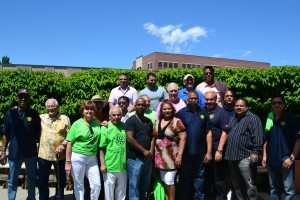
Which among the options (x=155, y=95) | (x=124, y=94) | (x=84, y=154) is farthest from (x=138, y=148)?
(x=124, y=94)

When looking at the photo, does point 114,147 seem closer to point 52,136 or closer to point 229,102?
point 52,136

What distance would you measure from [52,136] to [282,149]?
369cm

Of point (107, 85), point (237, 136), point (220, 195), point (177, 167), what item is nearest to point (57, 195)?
point (177, 167)

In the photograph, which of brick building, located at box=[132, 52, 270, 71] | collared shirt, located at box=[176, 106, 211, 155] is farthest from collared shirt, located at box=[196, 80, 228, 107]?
brick building, located at box=[132, 52, 270, 71]

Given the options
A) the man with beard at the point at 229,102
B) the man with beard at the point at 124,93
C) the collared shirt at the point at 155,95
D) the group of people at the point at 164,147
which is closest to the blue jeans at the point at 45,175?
the group of people at the point at 164,147

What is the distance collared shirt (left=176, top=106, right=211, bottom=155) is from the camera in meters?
5.05

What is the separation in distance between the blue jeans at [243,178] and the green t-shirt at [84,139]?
6.98ft

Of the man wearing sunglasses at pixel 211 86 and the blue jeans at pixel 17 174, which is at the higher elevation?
the man wearing sunglasses at pixel 211 86

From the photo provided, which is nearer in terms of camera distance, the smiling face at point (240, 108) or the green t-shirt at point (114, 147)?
the green t-shirt at point (114, 147)

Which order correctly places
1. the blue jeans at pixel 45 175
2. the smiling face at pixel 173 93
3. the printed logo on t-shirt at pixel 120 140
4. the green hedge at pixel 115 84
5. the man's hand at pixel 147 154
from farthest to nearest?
the green hedge at pixel 115 84, the smiling face at pixel 173 93, the blue jeans at pixel 45 175, the printed logo on t-shirt at pixel 120 140, the man's hand at pixel 147 154

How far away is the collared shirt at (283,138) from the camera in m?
4.90

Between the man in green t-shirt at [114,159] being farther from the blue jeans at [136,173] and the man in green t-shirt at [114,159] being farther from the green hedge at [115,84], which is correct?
the green hedge at [115,84]

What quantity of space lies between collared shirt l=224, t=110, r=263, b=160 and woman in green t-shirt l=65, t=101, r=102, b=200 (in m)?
2.08

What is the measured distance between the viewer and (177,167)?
4.96 m
